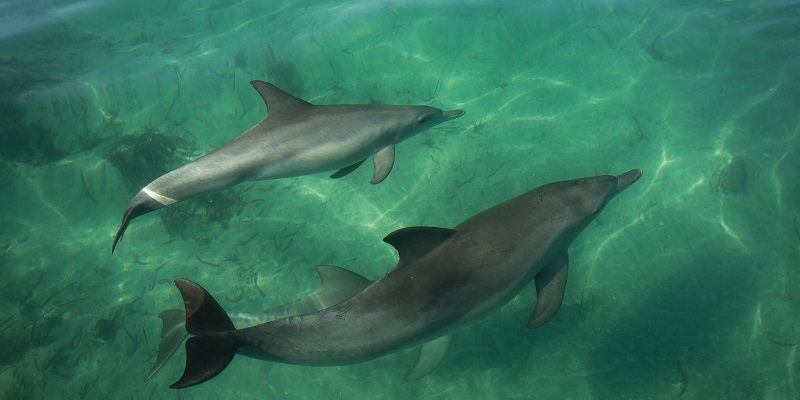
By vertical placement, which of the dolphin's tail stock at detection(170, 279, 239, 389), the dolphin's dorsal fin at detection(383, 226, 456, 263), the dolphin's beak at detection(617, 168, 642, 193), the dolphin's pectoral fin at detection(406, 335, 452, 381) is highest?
the dolphin's dorsal fin at detection(383, 226, 456, 263)

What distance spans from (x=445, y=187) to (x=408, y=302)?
150 inches

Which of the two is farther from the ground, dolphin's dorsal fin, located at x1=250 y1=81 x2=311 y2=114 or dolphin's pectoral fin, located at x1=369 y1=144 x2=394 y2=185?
dolphin's dorsal fin, located at x1=250 y1=81 x2=311 y2=114

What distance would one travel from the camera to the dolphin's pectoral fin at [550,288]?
4.98 m

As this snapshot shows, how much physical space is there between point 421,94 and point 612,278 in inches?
198

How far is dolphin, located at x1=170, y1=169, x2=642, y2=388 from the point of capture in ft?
13.1

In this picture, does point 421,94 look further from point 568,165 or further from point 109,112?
point 109,112

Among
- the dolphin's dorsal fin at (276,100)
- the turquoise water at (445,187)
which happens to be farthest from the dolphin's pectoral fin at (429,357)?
the dolphin's dorsal fin at (276,100)

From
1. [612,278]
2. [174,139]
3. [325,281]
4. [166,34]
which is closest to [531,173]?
[612,278]

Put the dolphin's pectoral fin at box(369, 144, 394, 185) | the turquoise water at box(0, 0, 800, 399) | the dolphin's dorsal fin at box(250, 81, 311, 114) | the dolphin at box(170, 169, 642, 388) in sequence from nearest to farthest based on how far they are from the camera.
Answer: the dolphin at box(170, 169, 642, 388), the dolphin's dorsal fin at box(250, 81, 311, 114), the turquoise water at box(0, 0, 800, 399), the dolphin's pectoral fin at box(369, 144, 394, 185)

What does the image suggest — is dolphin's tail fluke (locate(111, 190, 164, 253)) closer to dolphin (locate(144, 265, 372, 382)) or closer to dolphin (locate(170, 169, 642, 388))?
dolphin (locate(144, 265, 372, 382))

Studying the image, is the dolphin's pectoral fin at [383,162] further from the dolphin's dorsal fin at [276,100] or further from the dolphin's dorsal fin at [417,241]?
the dolphin's dorsal fin at [417,241]

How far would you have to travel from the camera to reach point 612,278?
6.51m

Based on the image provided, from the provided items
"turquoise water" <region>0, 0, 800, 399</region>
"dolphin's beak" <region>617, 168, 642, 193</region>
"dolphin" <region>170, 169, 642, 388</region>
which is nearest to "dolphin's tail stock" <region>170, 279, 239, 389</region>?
"dolphin" <region>170, 169, 642, 388</region>

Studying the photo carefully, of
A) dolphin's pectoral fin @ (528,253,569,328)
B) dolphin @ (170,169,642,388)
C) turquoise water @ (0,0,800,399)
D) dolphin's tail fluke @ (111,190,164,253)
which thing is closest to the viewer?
dolphin @ (170,169,642,388)
